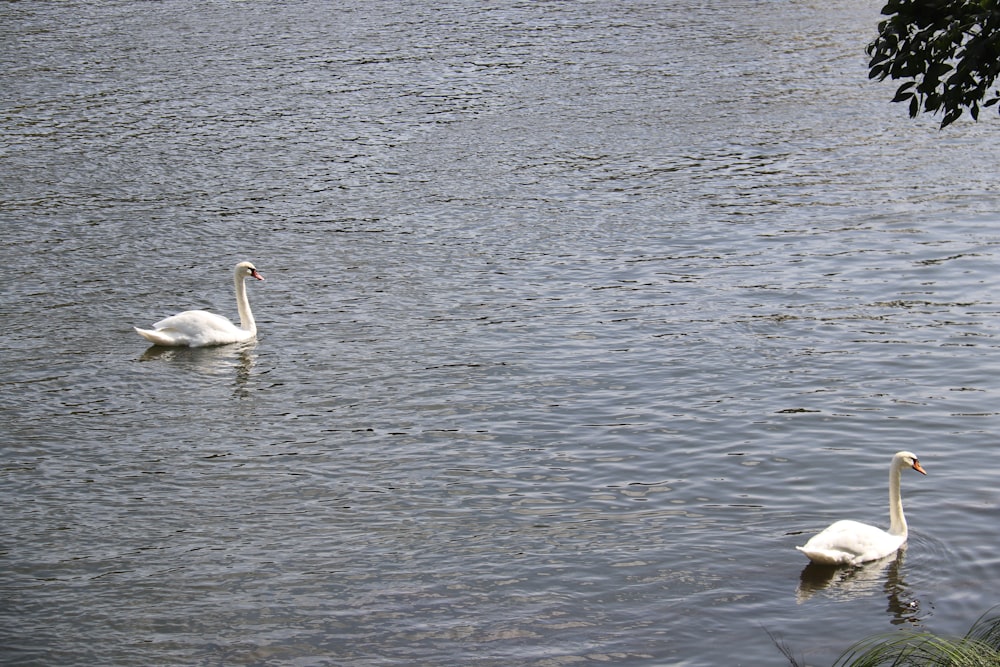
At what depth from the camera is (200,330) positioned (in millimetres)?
17297

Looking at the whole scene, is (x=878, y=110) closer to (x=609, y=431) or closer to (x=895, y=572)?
(x=609, y=431)

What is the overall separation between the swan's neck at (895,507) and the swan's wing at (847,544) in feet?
1.15

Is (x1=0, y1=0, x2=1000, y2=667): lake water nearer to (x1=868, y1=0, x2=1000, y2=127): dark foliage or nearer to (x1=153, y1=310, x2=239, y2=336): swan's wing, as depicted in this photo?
(x1=153, y1=310, x2=239, y2=336): swan's wing

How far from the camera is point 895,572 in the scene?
11375mm

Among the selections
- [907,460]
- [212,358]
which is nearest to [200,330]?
[212,358]

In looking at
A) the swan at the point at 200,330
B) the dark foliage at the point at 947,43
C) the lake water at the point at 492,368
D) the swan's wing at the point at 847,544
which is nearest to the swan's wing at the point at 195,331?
the swan at the point at 200,330

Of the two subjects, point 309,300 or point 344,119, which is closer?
point 309,300

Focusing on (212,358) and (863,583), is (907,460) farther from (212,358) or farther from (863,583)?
(212,358)

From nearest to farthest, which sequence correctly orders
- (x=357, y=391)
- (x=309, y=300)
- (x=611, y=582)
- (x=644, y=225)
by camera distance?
1. (x=611, y=582)
2. (x=357, y=391)
3. (x=309, y=300)
4. (x=644, y=225)

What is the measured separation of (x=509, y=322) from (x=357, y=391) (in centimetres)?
271

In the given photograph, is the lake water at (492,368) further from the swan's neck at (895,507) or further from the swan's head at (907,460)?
the swan's head at (907,460)

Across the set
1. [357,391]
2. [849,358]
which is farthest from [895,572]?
[357,391]

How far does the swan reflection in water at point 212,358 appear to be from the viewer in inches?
659

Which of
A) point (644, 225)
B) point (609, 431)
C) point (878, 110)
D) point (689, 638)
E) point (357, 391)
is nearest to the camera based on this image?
point (689, 638)
